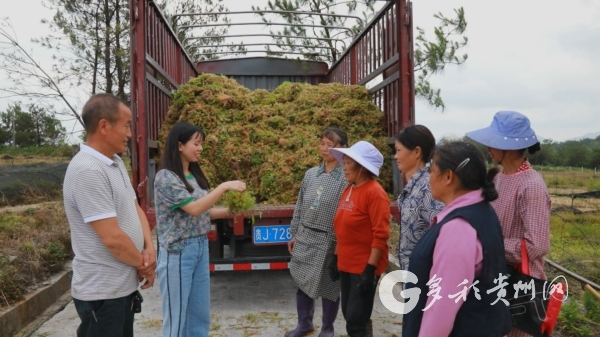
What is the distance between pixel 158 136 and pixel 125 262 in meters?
2.80

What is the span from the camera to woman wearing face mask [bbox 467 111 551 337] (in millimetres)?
2188

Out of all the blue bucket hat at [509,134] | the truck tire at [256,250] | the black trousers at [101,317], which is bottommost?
the truck tire at [256,250]

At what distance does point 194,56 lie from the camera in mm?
8281

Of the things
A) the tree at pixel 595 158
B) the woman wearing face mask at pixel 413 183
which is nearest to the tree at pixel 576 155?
the tree at pixel 595 158

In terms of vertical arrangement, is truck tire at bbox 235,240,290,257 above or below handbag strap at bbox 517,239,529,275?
below

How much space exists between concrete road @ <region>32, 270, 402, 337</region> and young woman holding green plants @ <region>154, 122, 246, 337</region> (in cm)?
111

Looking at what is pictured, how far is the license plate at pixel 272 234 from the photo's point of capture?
422 cm

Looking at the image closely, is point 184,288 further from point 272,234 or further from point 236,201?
point 272,234

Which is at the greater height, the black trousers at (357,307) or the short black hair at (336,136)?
the short black hair at (336,136)

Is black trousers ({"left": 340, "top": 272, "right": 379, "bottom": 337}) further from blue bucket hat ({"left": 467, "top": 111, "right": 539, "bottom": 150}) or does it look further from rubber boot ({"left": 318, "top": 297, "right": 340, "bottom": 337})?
blue bucket hat ({"left": 467, "top": 111, "right": 539, "bottom": 150})

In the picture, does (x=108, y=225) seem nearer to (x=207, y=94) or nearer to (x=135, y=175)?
(x=135, y=175)

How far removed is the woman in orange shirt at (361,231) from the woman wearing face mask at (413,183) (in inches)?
9.5

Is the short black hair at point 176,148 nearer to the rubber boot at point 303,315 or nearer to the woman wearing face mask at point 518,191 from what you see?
the rubber boot at point 303,315

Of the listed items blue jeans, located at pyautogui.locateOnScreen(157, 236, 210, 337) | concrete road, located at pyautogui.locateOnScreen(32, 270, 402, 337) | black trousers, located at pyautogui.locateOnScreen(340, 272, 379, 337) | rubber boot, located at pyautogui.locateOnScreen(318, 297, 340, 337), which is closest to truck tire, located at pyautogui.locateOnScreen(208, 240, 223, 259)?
concrete road, located at pyautogui.locateOnScreen(32, 270, 402, 337)
